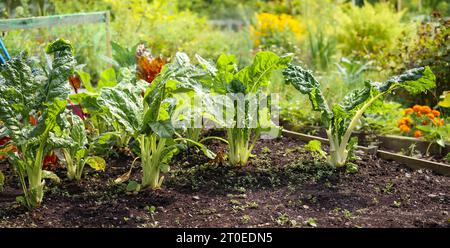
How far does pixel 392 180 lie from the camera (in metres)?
3.99

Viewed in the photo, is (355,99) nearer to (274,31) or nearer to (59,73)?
(59,73)

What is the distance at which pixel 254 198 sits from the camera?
3674mm

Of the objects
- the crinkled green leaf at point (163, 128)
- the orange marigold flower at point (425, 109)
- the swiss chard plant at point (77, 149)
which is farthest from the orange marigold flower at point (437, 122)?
the swiss chard plant at point (77, 149)

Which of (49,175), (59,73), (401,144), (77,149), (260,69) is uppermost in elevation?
(59,73)

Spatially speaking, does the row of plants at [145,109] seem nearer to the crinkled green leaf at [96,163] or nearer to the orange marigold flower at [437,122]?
the crinkled green leaf at [96,163]

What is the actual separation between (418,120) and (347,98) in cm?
144

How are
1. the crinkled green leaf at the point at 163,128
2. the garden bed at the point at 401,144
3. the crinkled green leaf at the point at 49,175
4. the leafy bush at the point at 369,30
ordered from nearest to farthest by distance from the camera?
the crinkled green leaf at the point at 163,128 < the crinkled green leaf at the point at 49,175 < the garden bed at the point at 401,144 < the leafy bush at the point at 369,30

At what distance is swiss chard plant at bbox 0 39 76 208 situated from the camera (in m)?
3.43

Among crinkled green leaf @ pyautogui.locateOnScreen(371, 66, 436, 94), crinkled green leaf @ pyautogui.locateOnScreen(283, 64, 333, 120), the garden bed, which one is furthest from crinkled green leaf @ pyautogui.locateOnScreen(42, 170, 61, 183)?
the garden bed

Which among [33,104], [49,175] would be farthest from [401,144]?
[33,104]

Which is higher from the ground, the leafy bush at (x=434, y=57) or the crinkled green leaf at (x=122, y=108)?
the crinkled green leaf at (x=122, y=108)

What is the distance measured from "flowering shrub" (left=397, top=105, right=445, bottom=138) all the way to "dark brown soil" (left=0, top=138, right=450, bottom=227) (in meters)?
0.73

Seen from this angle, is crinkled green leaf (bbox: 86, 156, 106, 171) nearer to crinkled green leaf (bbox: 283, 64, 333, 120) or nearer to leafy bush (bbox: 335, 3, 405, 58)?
crinkled green leaf (bbox: 283, 64, 333, 120)

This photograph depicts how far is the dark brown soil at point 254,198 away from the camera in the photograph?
3344 millimetres
